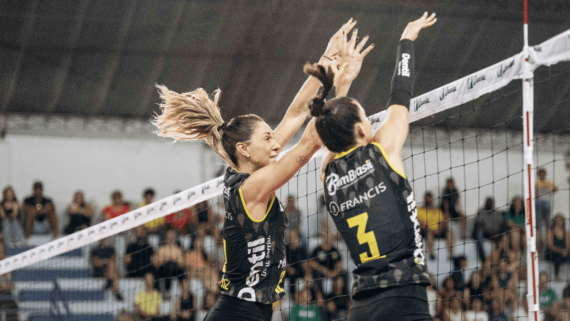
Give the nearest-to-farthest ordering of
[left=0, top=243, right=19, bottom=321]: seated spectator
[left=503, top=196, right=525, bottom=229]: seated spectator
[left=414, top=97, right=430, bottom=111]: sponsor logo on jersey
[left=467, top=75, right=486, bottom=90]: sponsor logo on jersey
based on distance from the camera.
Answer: [left=467, top=75, right=486, bottom=90]: sponsor logo on jersey, [left=414, top=97, right=430, bottom=111]: sponsor logo on jersey, [left=0, top=243, right=19, bottom=321]: seated spectator, [left=503, top=196, right=525, bottom=229]: seated spectator

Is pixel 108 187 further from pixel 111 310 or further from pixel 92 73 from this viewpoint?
pixel 111 310

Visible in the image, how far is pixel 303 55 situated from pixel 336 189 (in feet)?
36.9

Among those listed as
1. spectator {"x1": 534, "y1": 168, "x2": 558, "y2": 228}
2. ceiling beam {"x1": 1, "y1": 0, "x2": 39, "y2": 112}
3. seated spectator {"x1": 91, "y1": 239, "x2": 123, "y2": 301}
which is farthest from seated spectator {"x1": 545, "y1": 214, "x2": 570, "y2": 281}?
ceiling beam {"x1": 1, "y1": 0, "x2": 39, "y2": 112}

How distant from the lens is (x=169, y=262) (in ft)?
32.4

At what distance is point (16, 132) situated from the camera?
14.1 metres

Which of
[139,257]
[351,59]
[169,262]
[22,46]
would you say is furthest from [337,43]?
[22,46]

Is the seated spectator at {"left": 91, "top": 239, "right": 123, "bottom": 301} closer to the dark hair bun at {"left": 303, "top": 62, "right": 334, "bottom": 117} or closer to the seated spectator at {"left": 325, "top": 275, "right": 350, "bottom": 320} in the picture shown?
the seated spectator at {"left": 325, "top": 275, "right": 350, "bottom": 320}

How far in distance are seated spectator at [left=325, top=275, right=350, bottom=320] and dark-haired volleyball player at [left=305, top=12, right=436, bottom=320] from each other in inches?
232

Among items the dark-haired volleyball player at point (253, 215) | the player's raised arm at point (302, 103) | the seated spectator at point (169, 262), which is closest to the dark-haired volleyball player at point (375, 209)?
the dark-haired volleyball player at point (253, 215)

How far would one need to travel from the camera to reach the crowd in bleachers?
9281 millimetres

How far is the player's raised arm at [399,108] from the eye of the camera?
2.88 metres

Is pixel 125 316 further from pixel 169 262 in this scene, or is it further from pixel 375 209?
pixel 375 209

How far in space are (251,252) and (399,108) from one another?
115 cm

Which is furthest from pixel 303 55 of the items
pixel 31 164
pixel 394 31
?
pixel 31 164
